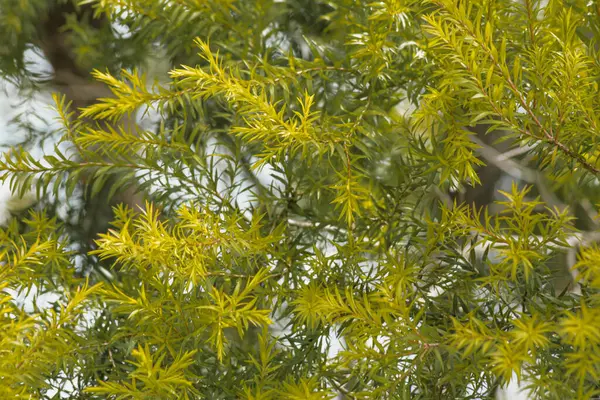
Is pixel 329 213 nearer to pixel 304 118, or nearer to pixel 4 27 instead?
pixel 304 118

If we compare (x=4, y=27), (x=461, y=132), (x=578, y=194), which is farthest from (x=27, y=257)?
(x=578, y=194)

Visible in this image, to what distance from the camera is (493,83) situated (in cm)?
43

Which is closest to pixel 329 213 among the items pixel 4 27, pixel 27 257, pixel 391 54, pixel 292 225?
pixel 292 225

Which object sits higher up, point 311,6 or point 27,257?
point 311,6

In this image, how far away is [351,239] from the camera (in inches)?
20.1

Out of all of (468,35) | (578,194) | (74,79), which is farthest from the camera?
(74,79)

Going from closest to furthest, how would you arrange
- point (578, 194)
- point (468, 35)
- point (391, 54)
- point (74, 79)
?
point (468, 35) → point (391, 54) → point (578, 194) → point (74, 79)

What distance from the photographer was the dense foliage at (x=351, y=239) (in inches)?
16.5

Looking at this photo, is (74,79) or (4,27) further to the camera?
(74,79)

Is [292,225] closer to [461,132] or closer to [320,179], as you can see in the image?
[320,179]

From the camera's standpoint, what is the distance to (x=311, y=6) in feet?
2.40

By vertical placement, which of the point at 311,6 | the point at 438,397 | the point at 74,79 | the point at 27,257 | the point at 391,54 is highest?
the point at 74,79

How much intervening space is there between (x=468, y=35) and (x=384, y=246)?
0.68 feet

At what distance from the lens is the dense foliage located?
1.38ft
